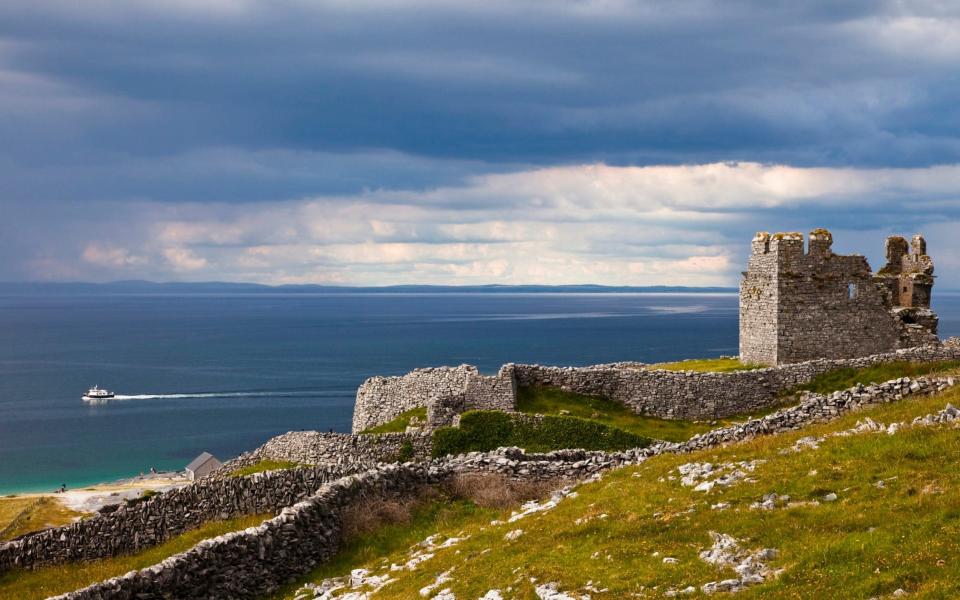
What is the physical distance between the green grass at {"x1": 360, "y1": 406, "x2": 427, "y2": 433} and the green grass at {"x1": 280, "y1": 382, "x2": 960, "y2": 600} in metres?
19.6

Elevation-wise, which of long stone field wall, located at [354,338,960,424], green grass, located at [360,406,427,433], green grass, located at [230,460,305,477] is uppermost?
long stone field wall, located at [354,338,960,424]

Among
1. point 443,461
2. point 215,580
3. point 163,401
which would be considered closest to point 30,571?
point 215,580

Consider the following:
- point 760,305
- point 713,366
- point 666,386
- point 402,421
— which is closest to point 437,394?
point 402,421

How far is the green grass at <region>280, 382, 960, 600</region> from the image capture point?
1180 cm

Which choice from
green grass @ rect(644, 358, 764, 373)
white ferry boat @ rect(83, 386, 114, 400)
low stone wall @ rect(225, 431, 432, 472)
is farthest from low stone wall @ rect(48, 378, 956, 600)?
white ferry boat @ rect(83, 386, 114, 400)

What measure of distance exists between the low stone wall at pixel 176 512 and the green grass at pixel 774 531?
21.7 ft

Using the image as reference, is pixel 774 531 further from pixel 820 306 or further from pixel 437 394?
pixel 820 306

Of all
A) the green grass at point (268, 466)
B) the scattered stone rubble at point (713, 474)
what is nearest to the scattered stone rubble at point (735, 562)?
Result: the scattered stone rubble at point (713, 474)

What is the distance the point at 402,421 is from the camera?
1564 inches

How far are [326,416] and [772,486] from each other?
381 feet

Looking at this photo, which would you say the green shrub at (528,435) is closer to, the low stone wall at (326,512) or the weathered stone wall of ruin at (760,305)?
the low stone wall at (326,512)

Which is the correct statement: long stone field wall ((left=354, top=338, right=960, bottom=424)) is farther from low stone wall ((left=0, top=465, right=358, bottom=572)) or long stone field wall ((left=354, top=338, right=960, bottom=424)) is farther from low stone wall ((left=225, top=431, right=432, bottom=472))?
low stone wall ((left=0, top=465, right=358, bottom=572))

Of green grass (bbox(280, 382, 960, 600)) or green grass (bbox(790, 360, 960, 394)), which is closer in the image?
Answer: green grass (bbox(280, 382, 960, 600))

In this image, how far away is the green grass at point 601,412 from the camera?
3433 cm
